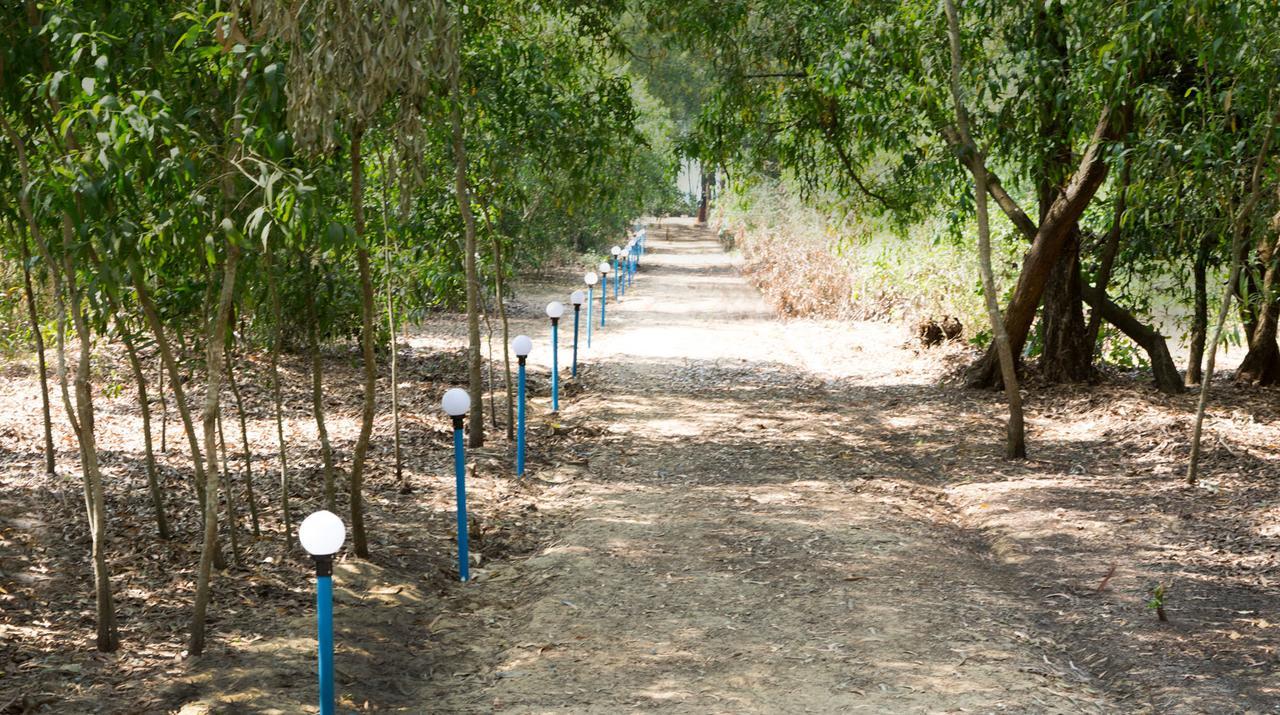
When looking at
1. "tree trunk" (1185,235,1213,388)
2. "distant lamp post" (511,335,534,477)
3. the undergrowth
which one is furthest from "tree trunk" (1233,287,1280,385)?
"distant lamp post" (511,335,534,477)

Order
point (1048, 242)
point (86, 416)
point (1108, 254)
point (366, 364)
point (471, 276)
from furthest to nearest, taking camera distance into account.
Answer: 1. point (1108, 254)
2. point (1048, 242)
3. point (471, 276)
4. point (366, 364)
5. point (86, 416)

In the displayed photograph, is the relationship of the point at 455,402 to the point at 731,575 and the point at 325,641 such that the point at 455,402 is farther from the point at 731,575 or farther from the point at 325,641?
the point at 325,641

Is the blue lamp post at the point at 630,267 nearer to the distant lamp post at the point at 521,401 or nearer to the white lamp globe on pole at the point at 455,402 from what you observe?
the distant lamp post at the point at 521,401

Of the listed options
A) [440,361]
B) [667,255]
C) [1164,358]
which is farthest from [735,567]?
[667,255]

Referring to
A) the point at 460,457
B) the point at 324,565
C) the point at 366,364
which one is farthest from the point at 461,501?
the point at 324,565

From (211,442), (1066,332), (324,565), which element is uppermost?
(211,442)

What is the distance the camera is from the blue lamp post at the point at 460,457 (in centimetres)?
621

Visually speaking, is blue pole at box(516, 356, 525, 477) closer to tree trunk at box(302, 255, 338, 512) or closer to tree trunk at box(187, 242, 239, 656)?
tree trunk at box(302, 255, 338, 512)

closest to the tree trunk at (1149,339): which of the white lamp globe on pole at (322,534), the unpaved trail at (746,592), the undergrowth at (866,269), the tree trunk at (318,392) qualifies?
the undergrowth at (866,269)

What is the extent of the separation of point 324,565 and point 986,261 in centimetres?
636

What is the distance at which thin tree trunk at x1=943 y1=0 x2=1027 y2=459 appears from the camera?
8523mm

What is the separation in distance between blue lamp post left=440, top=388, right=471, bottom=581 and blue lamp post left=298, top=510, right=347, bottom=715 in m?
2.06

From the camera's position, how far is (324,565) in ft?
12.8

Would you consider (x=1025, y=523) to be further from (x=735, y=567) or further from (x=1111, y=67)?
(x=1111, y=67)
